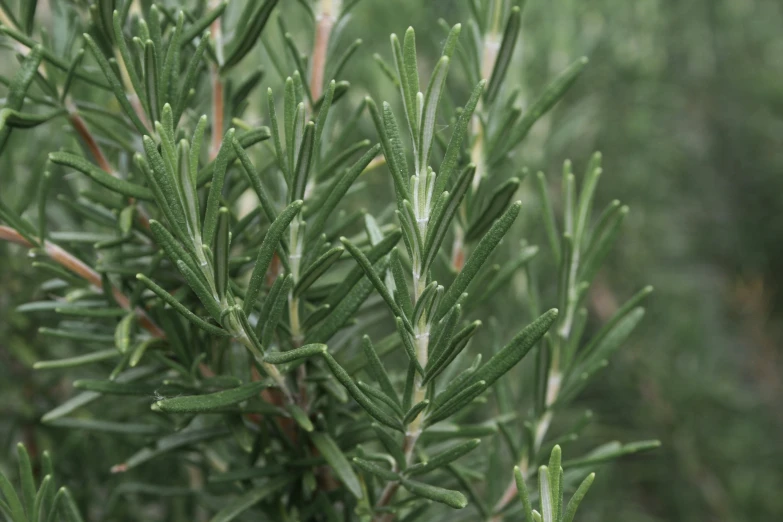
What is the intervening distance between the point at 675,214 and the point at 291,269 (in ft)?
3.20

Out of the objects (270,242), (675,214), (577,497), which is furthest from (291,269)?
(675,214)

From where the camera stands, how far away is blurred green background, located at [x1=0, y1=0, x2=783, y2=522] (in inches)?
36.9

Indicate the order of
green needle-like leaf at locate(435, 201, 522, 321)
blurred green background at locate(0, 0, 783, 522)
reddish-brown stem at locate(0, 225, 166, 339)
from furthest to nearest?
blurred green background at locate(0, 0, 783, 522), reddish-brown stem at locate(0, 225, 166, 339), green needle-like leaf at locate(435, 201, 522, 321)

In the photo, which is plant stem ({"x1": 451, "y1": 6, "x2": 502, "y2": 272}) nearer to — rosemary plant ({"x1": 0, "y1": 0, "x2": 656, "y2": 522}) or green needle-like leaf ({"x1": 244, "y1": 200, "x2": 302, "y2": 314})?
rosemary plant ({"x1": 0, "y1": 0, "x2": 656, "y2": 522})

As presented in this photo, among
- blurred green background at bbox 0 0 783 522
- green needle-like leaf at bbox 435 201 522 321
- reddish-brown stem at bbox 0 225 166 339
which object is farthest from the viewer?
blurred green background at bbox 0 0 783 522

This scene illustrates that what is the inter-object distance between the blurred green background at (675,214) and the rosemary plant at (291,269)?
0.25m

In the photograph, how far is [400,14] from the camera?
0.98m

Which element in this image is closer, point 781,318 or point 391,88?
point 391,88

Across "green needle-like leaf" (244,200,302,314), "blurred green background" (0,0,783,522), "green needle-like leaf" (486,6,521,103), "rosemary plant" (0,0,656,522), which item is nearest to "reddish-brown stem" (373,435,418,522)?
"rosemary plant" (0,0,656,522)

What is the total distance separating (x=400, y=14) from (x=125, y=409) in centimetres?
64

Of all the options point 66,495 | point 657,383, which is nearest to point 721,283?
point 657,383

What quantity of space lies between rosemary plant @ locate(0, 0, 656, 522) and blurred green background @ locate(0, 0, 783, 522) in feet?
0.81

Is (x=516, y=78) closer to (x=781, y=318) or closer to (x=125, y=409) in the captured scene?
(x=125, y=409)

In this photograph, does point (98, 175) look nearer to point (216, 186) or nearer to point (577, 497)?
point (216, 186)
